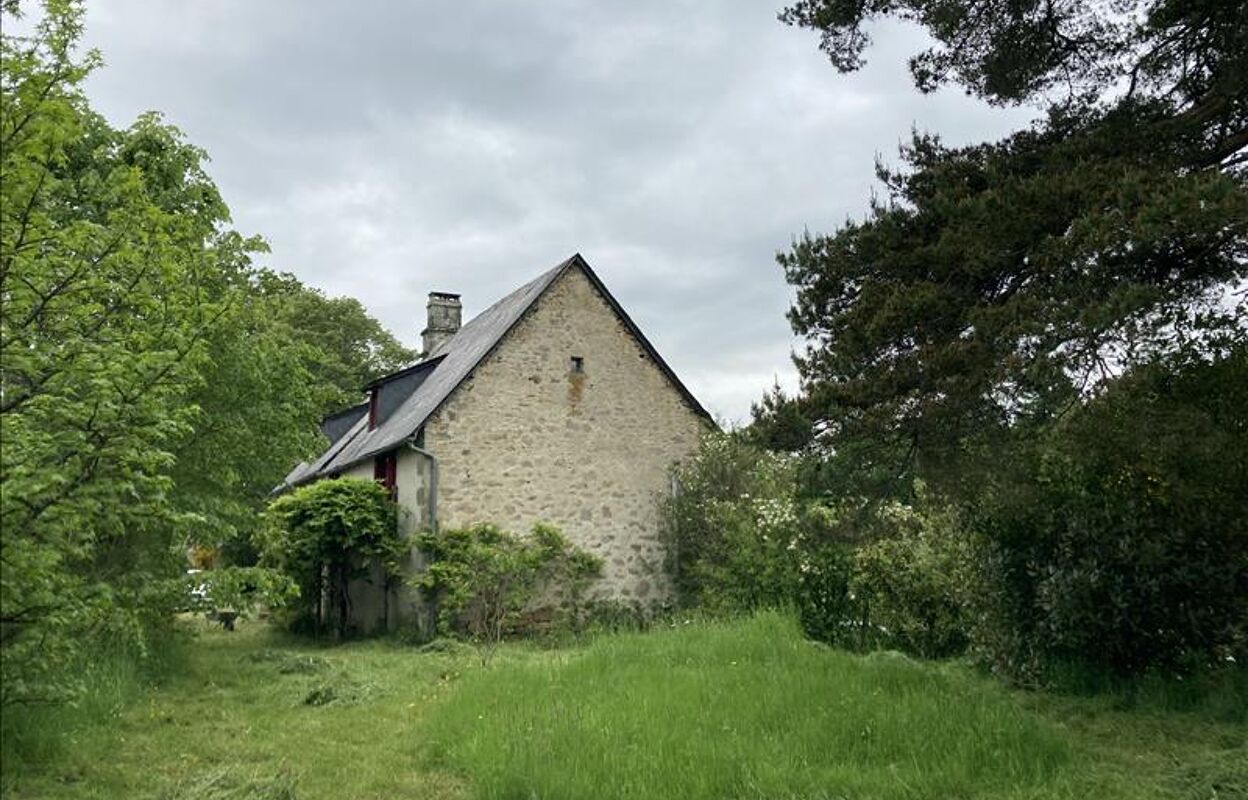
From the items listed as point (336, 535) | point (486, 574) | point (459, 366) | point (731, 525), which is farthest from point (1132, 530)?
point (336, 535)

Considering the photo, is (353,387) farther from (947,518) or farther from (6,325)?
(6,325)

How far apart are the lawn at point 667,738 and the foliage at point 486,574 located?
17.8 feet

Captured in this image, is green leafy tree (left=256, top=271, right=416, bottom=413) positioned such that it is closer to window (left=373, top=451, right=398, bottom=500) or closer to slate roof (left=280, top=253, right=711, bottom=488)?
slate roof (left=280, top=253, right=711, bottom=488)

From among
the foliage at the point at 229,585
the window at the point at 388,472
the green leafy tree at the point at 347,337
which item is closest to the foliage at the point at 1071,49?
the foliage at the point at 229,585

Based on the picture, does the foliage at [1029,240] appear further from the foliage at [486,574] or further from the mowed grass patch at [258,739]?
the foliage at [486,574]

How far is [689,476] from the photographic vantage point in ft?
58.6

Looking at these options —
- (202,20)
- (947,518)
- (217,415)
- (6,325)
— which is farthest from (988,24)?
(217,415)

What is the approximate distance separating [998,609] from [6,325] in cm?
855

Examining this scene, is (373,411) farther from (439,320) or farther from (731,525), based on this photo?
(731,525)

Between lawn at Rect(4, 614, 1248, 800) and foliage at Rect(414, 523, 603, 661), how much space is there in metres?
5.44

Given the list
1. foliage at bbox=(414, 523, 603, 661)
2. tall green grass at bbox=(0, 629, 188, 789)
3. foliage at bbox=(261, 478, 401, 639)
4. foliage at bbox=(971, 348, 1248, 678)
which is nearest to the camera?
tall green grass at bbox=(0, 629, 188, 789)

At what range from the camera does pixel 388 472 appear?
57.6ft

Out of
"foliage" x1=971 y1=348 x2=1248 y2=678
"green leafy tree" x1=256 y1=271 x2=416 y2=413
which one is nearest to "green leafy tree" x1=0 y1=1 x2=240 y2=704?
"foliage" x1=971 y1=348 x2=1248 y2=678

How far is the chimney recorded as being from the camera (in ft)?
Result: 77.6
